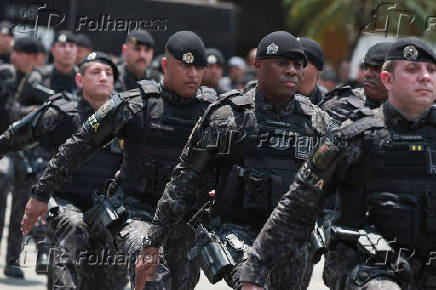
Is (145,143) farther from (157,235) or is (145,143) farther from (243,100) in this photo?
(243,100)

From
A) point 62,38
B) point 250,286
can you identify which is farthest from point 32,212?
point 62,38

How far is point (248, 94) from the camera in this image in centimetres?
668

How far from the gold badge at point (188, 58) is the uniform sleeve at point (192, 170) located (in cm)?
112

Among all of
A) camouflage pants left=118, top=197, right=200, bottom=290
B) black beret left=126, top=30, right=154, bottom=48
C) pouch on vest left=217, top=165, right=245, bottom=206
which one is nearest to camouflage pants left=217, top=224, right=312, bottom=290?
pouch on vest left=217, top=165, right=245, bottom=206

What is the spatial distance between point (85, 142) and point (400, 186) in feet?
9.77

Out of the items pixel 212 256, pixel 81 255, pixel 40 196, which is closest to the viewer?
pixel 212 256

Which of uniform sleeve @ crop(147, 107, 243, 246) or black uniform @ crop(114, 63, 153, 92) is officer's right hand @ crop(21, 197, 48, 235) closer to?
uniform sleeve @ crop(147, 107, 243, 246)

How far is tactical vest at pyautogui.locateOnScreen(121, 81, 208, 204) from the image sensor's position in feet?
24.7

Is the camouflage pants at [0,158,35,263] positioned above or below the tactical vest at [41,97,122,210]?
below

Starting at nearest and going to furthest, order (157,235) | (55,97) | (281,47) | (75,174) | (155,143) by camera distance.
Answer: (281,47)
(157,235)
(155,143)
(75,174)
(55,97)

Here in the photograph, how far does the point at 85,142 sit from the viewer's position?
298 inches

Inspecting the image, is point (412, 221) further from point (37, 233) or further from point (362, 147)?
point (37, 233)

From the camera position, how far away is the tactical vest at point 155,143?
7.52 meters

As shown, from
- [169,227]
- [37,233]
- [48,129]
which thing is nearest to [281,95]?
[169,227]
